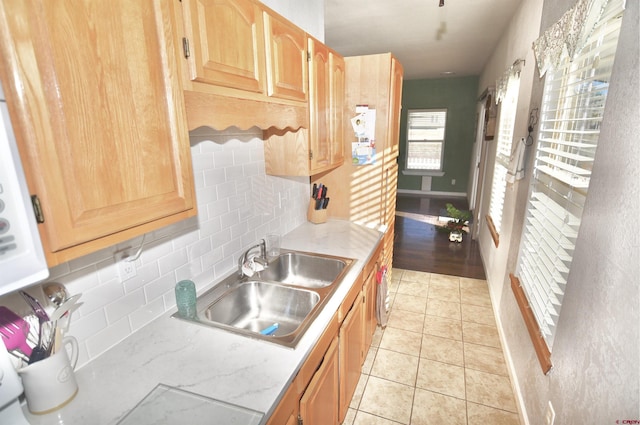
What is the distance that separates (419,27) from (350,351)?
3.32 metres

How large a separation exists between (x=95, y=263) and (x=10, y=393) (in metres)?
0.41

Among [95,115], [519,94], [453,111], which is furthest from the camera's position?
[453,111]

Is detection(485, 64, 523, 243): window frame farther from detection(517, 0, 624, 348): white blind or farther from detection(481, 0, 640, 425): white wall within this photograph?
detection(481, 0, 640, 425): white wall

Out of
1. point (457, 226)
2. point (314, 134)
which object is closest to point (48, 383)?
point (314, 134)

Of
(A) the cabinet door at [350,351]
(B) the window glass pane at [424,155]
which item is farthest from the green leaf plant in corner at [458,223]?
(A) the cabinet door at [350,351]

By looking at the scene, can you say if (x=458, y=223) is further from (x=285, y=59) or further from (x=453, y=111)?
(x=285, y=59)

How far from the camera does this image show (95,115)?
0.70 meters

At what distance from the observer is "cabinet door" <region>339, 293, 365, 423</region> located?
159cm

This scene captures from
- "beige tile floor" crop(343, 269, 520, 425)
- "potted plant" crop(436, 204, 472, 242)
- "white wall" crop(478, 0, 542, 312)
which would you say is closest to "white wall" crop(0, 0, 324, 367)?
"beige tile floor" crop(343, 269, 520, 425)

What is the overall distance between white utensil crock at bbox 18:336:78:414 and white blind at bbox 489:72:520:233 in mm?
3164

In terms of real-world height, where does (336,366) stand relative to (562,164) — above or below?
below

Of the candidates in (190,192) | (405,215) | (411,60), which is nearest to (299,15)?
(190,192)

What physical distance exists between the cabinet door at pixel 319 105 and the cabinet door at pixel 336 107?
61 millimetres

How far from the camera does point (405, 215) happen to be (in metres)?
5.81
